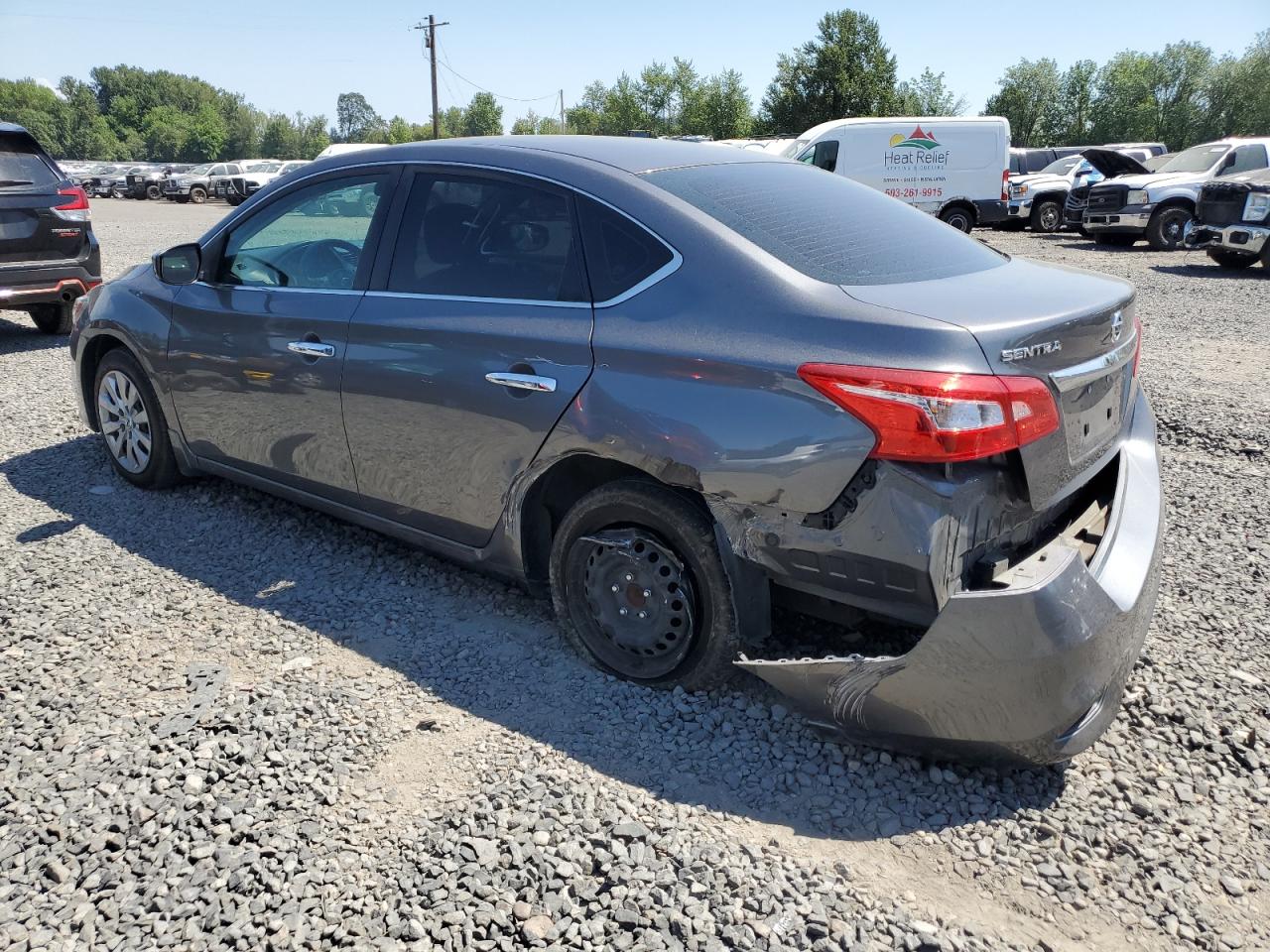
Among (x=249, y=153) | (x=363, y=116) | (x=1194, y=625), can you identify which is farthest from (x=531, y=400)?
(x=363, y=116)

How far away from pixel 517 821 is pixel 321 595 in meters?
1.69

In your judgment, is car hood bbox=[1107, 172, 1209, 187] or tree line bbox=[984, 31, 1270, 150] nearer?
car hood bbox=[1107, 172, 1209, 187]

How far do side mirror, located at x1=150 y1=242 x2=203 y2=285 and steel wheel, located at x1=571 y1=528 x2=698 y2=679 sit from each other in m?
2.43

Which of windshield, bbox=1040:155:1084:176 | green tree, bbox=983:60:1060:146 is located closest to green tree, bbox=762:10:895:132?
green tree, bbox=983:60:1060:146

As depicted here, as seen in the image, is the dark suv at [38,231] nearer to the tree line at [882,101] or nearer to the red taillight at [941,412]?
the red taillight at [941,412]

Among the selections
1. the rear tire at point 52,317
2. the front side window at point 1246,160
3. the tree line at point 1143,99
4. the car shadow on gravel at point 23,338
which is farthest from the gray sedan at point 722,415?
the tree line at point 1143,99

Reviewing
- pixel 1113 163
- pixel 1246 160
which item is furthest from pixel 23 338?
pixel 1113 163

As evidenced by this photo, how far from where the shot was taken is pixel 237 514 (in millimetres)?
4707

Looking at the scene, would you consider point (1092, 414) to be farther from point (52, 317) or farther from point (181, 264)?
point (52, 317)

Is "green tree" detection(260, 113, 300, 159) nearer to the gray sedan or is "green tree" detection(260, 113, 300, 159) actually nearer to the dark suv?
the dark suv

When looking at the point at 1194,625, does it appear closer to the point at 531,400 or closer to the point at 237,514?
the point at 531,400

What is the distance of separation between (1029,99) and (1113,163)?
54.5 meters

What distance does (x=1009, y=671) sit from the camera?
2381mm

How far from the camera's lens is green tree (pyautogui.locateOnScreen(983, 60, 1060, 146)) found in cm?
6706
